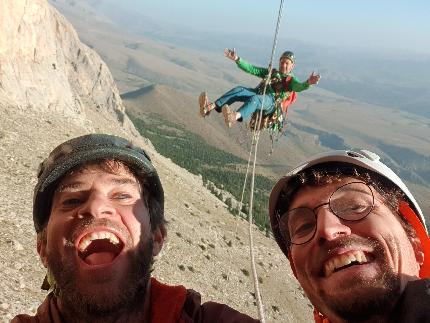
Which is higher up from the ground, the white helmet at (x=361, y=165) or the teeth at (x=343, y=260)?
the white helmet at (x=361, y=165)

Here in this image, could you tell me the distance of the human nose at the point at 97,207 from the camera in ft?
9.83

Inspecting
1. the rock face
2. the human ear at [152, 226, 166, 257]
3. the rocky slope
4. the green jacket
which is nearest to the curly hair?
the human ear at [152, 226, 166, 257]

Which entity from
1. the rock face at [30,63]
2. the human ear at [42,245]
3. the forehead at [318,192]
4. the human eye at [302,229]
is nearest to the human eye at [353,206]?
the forehead at [318,192]

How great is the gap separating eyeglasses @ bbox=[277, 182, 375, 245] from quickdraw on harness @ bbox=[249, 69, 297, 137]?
8.06m

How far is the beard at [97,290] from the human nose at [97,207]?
0.08m

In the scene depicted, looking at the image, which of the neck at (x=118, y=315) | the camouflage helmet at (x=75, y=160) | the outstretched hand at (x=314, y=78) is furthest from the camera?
the outstretched hand at (x=314, y=78)

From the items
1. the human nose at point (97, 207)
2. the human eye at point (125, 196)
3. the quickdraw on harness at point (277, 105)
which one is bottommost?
the quickdraw on harness at point (277, 105)

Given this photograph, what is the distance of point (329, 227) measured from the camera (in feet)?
9.47

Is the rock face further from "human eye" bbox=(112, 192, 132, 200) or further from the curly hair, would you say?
the curly hair

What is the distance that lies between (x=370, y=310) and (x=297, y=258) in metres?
0.65

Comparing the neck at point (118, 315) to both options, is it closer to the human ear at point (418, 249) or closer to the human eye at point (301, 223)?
the human eye at point (301, 223)

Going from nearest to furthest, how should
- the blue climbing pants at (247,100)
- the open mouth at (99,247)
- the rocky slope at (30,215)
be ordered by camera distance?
the open mouth at (99,247) < the blue climbing pants at (247,100) < the rocky slope at (30,215)

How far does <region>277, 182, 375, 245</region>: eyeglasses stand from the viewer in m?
2.97

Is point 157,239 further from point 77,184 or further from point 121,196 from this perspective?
point 77,184
